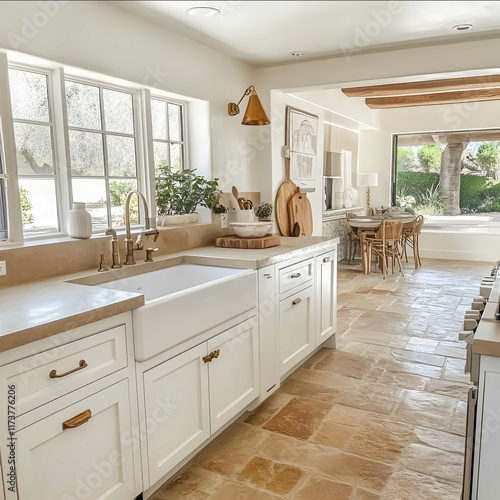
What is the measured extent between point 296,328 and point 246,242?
671mm

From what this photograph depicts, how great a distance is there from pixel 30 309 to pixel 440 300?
4.61 metres

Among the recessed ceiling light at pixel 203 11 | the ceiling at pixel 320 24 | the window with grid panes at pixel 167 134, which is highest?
the ceiling at pixel 320 24

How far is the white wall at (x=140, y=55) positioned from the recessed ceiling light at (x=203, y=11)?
33cm

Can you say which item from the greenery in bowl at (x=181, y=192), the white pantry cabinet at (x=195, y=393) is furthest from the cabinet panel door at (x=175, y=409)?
the greenery in bowl at (x=181, y=192)

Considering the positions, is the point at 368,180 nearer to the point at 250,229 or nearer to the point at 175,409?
the point at 250,229

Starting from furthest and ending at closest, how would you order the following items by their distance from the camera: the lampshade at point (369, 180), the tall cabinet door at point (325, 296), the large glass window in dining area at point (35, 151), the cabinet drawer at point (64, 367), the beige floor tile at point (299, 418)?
the lampshade at point (369, 180) < the tall cabinet door at point (325, 296) < the beige floor tile at point (299, 418) < the large glass window in dining area at point (35, 151) < the cabinet drawer at point (64, 367)

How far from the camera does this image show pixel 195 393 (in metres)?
2.09

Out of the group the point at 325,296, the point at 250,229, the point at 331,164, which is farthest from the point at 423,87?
the point at 250,229

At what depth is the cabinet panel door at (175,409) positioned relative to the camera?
1850mm

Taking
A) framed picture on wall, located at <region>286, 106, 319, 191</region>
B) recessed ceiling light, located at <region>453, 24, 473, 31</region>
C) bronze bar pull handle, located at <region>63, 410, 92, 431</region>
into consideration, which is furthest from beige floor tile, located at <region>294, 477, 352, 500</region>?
framed picture on wall, located at <region>286, 106, 319, 191</region>

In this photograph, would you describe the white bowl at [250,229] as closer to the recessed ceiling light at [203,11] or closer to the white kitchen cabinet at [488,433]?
the recessed ceiling light at [203,11]

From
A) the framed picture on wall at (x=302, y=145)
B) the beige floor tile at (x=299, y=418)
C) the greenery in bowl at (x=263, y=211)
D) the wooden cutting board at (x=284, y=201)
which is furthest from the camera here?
the framed picture on wall at (x=302, y=145)

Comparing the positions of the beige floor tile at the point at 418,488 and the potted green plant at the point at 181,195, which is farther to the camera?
the potted green plant at the point at 181,195

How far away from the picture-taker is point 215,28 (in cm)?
Result: 294
